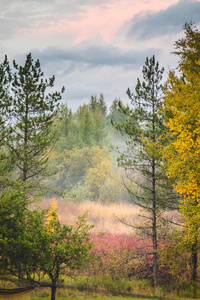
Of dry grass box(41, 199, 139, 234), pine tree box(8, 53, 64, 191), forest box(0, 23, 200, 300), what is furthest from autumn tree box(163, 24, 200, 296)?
dry grass box(41, 199, 139, 234)

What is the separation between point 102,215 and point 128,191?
42.3ft

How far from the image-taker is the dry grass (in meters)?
20.9

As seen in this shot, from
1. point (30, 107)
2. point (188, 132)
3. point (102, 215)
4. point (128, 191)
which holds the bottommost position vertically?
point (102, 215)

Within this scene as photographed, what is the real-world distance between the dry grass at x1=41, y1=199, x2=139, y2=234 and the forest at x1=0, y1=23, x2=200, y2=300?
2.34 ft

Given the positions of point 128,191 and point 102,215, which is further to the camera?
point 102,215

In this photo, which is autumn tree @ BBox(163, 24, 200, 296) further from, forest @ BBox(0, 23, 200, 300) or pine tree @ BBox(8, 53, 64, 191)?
pine tree @ BBox(8, 53, 64, 191)

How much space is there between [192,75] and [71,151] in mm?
30194

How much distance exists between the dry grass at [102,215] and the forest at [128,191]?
712 mm

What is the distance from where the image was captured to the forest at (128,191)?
7.71 metres

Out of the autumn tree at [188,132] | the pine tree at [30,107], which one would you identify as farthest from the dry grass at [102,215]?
the autumn tree at [188,132]

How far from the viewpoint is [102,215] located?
24.9m

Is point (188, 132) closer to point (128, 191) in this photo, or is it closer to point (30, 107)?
point (128, 191)

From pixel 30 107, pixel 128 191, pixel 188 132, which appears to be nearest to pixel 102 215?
pixel 128 191

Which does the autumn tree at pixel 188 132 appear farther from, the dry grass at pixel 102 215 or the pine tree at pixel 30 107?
the dry grass at pixel 102 215
